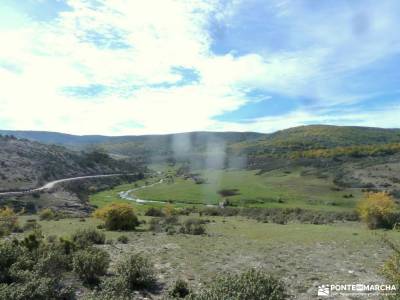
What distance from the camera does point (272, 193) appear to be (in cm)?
9100

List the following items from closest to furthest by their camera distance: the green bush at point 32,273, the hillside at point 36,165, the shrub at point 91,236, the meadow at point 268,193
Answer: the green bush at point 32,273 → the shrub at point 91,236 → the meadow at point 268,193 → the hillside at point 36,165

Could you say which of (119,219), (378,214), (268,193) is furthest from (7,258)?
(268,193)

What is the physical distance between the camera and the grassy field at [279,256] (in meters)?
15.5

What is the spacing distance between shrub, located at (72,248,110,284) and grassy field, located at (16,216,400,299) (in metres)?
2.45

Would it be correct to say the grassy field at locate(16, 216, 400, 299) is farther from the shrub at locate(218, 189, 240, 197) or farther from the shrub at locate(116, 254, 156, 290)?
the shrub at locate(218, 189, 240, 197)

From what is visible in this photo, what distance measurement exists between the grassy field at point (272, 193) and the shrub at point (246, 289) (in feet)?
192

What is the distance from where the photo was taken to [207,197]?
91.8 metres

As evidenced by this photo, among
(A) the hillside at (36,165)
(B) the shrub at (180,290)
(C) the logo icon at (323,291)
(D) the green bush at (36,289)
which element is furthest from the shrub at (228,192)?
(D) the green bush at (36,289)

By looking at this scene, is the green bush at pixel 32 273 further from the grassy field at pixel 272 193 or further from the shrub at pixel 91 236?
the grassy field at pixel 272 193

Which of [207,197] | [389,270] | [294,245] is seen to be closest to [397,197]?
[207,197]

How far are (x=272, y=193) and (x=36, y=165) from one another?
6640 cm

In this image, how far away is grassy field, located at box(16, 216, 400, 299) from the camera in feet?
50.8

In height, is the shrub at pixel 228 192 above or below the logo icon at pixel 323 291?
below

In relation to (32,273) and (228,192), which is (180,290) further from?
(228,192)
